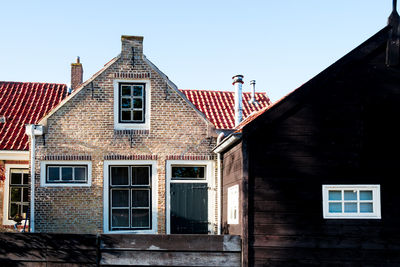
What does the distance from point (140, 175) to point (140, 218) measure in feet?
3.78

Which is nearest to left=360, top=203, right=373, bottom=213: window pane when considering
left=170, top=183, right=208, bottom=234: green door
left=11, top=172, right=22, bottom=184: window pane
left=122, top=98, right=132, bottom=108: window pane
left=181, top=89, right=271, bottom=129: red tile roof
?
left=170, top=183, right=208, bottom=234: green door

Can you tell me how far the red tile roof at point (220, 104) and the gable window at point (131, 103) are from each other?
3133mm

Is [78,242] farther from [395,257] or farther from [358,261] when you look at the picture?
[395,257]

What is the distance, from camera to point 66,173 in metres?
13.8

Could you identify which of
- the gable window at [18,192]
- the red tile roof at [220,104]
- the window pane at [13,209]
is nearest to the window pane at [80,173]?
the gable window at [18,192]

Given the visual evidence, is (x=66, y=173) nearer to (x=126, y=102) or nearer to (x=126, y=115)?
(x=126, y=115)

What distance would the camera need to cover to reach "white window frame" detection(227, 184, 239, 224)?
1161cm

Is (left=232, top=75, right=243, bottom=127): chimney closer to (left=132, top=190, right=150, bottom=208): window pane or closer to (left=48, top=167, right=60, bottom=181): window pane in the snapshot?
(left=132, top=190, right=150, bottom=208): window pane

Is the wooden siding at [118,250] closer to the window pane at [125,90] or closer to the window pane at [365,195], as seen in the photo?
the window pane at [365,195]

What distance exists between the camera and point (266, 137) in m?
11.0

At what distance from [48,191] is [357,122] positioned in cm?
794

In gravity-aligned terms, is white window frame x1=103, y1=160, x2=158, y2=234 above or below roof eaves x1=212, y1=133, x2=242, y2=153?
below

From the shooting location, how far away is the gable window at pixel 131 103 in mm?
14219

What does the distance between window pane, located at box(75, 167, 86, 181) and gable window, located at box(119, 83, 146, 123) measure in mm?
1692
